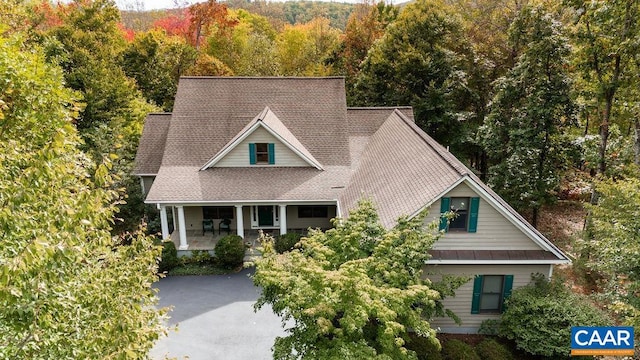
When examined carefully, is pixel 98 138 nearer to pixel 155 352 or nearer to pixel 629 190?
pixel 155 352

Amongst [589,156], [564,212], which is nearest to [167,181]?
[589,156]

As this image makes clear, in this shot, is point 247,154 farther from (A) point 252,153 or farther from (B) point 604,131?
(B) point 604,131

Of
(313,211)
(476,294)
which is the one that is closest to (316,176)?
(313,211)

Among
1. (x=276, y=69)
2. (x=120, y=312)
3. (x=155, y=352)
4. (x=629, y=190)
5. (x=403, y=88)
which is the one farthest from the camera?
(x=276, y=69)

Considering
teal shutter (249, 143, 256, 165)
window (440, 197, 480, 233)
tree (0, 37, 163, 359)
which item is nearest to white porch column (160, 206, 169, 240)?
teal shutter (249, 143, 256, 165)

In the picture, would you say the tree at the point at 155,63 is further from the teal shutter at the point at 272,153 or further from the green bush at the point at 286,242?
the green bush at the point at 286,242

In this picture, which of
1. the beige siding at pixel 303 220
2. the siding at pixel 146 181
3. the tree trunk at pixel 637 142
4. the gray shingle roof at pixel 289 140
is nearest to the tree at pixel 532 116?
the tree trunk at pixel 637 142
